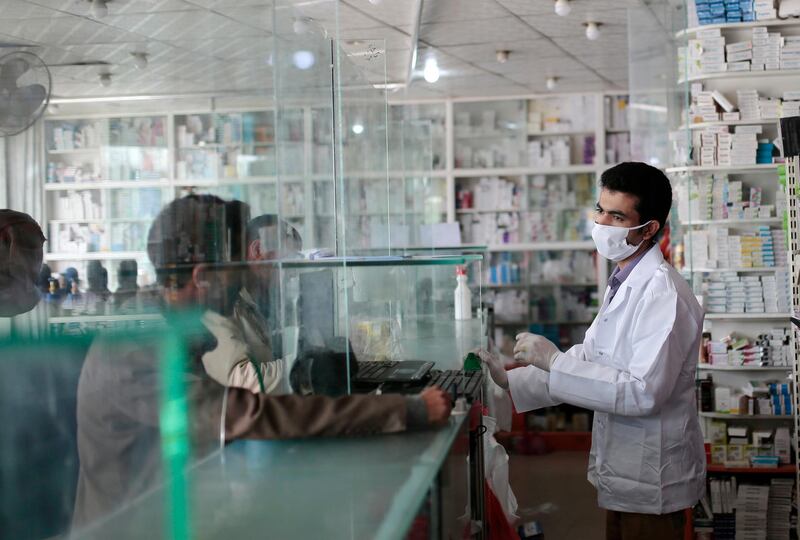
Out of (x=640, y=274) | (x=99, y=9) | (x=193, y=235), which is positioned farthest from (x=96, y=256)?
(x=640, y=274)

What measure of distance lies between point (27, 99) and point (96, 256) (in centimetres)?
32

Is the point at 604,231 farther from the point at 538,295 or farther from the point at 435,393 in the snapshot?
the point at 538,295

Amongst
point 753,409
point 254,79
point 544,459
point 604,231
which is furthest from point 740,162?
point 254,79

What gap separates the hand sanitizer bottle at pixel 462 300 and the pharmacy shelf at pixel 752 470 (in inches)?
58.7

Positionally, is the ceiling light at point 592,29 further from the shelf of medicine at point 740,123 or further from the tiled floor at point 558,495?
the tiled floor at point 558,495

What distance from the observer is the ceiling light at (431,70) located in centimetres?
664

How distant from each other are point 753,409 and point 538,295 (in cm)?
397

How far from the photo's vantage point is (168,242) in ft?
5.18

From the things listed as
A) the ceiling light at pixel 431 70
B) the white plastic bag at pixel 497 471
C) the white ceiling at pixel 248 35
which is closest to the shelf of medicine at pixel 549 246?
the ceiling light at pixel 431 70

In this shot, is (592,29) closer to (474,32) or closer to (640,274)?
(474,32)

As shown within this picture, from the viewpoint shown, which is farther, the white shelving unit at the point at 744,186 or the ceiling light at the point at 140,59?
the white shelving unit at the point at 744,186

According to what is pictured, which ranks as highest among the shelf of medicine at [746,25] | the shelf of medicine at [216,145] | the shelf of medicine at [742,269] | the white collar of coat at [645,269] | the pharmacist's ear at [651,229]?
the shelf of medicine at [746,25]

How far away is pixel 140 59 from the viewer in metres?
Answer: 1.65

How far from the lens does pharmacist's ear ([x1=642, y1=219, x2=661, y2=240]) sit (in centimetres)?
247
